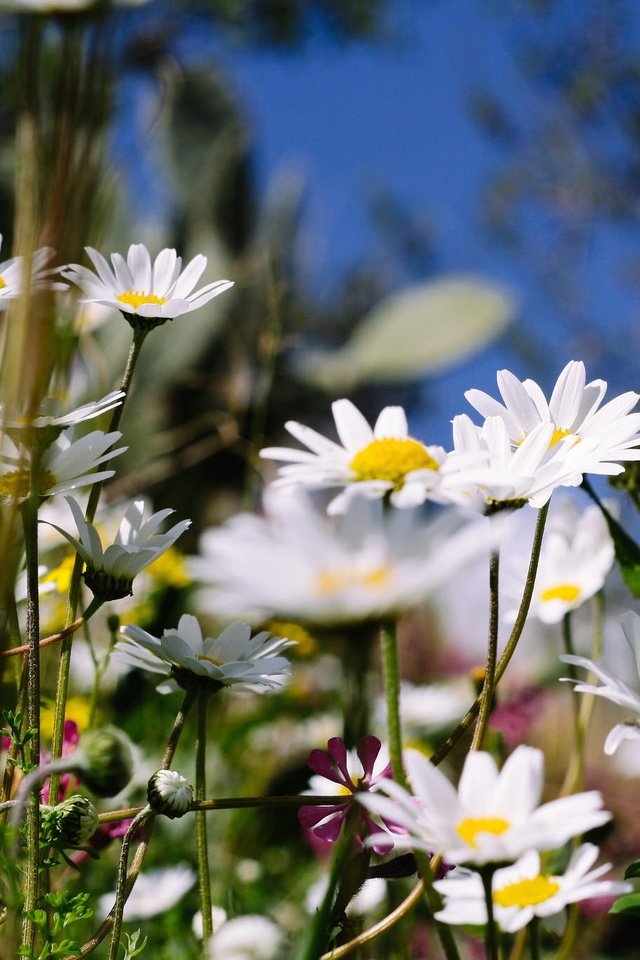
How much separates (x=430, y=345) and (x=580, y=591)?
8.95ft

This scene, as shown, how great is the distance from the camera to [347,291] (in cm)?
584

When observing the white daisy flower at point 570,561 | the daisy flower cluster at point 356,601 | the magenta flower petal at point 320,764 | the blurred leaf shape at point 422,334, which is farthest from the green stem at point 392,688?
the blurred leaf shape at point 422,334

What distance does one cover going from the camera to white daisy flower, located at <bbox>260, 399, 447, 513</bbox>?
0.24 m

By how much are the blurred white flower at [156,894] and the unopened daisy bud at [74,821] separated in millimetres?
225

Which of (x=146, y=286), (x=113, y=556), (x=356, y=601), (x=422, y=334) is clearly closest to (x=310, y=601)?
(x=356, y=601)

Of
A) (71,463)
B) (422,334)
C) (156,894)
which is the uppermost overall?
(422,334)

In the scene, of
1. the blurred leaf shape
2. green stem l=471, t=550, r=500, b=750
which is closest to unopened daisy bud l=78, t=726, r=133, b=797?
green stem l=471, t=550, r=500, b=750

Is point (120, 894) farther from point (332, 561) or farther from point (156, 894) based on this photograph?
point (156, 894)

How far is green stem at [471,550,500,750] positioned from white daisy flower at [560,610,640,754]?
0.07ft

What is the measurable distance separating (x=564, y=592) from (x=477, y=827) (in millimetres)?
249

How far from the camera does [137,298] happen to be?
369mm

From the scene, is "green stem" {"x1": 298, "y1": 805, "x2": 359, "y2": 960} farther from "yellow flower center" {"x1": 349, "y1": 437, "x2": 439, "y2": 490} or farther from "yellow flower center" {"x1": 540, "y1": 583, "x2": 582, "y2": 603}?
"yellow flower center" {"x1": 540, "y1": 583, "x2": 582, "y2": 603}

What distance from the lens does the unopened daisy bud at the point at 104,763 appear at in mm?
282

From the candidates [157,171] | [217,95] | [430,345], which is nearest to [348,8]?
[217,95]
